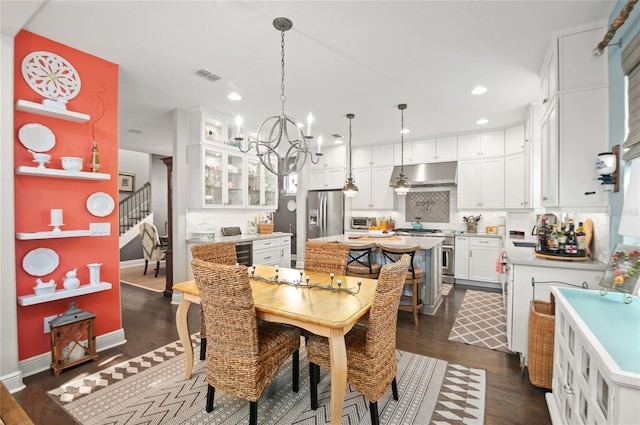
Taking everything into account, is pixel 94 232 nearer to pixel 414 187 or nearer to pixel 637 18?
pixel 637 18

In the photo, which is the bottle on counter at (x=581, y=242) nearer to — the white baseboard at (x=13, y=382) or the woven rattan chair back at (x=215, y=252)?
the woven rattan chair back at (x=215, y=252)

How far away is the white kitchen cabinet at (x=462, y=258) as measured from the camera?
17.3 feet

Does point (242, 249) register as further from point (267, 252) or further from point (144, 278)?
point (144, 278)

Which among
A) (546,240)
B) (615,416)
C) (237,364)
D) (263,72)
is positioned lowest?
(237,364)

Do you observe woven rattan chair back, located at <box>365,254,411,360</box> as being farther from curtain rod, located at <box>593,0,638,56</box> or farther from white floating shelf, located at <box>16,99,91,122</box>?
white floating shelf, located at <box>16,99,91,122</box>

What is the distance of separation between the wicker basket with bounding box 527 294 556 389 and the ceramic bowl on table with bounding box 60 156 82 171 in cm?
396

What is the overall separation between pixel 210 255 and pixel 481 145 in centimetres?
499

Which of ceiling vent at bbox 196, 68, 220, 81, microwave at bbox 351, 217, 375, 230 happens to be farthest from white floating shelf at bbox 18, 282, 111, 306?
microwave at bbox 351, 217, 375, 230

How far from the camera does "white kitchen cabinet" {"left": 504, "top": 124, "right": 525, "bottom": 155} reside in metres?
4.85

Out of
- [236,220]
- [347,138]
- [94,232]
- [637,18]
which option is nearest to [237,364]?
[94,232]

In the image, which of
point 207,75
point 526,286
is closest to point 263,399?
point 526,286

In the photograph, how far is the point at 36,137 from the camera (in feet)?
8.13

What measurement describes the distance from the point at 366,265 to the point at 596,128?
2.51m

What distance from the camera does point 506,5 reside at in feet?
6.91
